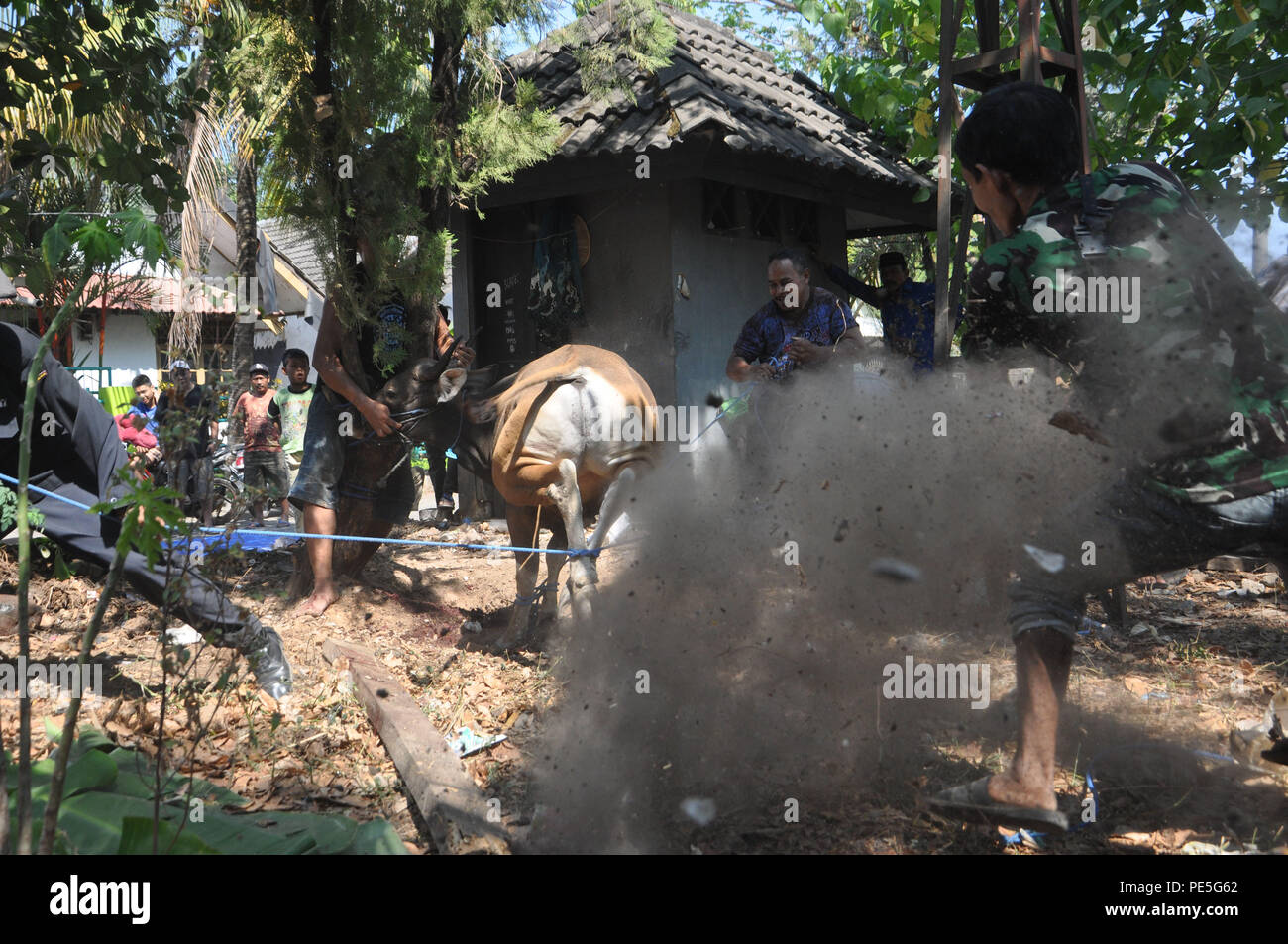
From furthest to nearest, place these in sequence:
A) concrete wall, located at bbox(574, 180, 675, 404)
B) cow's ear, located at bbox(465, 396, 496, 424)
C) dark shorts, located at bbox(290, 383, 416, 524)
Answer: concrete wall, located at bbox(574, 180, 675, 404) → dark shorts, located at bbox(290, 383, 416, 524) → cow's ear, located at bbox(465, 396, 496, 424)

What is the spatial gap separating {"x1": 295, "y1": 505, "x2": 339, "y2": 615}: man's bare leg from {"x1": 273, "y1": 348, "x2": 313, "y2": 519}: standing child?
3150 millimetres

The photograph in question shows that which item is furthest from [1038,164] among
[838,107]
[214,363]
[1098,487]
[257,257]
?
[257,257]

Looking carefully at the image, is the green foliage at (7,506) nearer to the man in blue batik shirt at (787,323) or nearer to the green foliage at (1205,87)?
the man in blue batik shirt at (787,323)

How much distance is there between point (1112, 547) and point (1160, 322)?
706mm

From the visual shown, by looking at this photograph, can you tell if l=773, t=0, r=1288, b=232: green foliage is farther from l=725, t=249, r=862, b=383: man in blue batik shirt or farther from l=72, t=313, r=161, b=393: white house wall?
l=72, t=313, r=161, b=393: white house wall

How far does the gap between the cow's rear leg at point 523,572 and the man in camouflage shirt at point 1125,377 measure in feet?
10.1

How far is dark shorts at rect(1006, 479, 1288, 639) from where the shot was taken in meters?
2.93

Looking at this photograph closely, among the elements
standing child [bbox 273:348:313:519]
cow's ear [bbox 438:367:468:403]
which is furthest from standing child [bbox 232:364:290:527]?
cow's ear [bbox 438:367:468:403]

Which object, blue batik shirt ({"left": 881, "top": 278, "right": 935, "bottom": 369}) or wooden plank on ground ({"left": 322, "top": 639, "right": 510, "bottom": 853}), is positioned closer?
wooden plank on ground ({"left": 322, "top": 639, "right": 510, "bottom": 853})

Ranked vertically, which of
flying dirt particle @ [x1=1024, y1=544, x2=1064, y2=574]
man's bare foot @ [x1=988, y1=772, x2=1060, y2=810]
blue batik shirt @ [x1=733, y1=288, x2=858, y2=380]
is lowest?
man's bare foot @ [x1=988, y1=772, x2=1060, y2=810]

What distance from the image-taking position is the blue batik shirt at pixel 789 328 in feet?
19.2

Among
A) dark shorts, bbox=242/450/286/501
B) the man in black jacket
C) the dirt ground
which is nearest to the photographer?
the dirt ground

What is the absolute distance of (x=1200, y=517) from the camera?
9.57ft

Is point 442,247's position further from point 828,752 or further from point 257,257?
point 257,257
